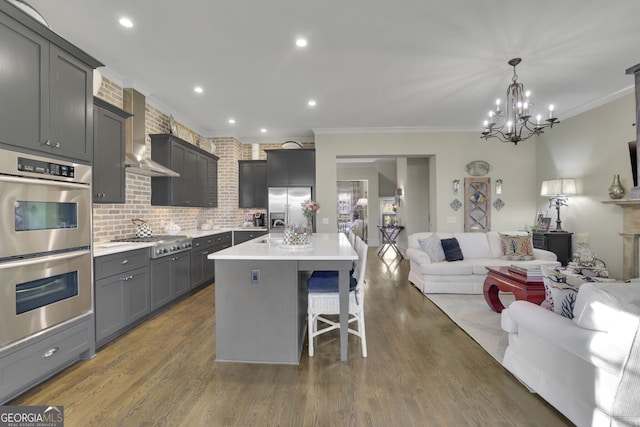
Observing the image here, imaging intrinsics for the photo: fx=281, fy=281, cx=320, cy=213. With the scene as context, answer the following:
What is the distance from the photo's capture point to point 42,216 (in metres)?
2.02

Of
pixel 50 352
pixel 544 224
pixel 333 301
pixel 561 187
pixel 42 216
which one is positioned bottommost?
pixel 50 352

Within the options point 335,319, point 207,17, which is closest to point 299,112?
point 207,17

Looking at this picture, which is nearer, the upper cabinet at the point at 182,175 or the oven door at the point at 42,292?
the oven door at the point at 42,292

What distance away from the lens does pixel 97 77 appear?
298cm

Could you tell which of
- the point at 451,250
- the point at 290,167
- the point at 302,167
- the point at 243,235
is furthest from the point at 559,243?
the point at 243,235

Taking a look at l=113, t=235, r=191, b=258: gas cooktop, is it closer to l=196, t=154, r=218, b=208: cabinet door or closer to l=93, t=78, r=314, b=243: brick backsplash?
l=93, t=78, r=314, b=243: brick backsplash

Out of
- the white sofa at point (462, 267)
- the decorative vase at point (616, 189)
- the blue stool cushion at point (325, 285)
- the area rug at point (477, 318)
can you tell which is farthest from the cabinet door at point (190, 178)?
the decorative vase at point (616, 189)

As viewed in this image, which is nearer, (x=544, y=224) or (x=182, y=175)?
(x=182, y=175)

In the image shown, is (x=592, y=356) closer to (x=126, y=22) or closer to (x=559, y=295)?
(x=559, y=295)

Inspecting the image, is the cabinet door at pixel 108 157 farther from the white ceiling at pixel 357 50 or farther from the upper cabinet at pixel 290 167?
the upper cabinet at pixel 290 167

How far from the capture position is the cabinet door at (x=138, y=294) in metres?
2.94

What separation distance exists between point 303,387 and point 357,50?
3170 mm

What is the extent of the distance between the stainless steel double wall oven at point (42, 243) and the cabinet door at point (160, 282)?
946 millimetres

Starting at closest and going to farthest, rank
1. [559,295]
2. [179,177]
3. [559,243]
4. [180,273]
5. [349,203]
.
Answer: [559,295] → [180,273] → [179,177] → [559,243] → [349,203]
